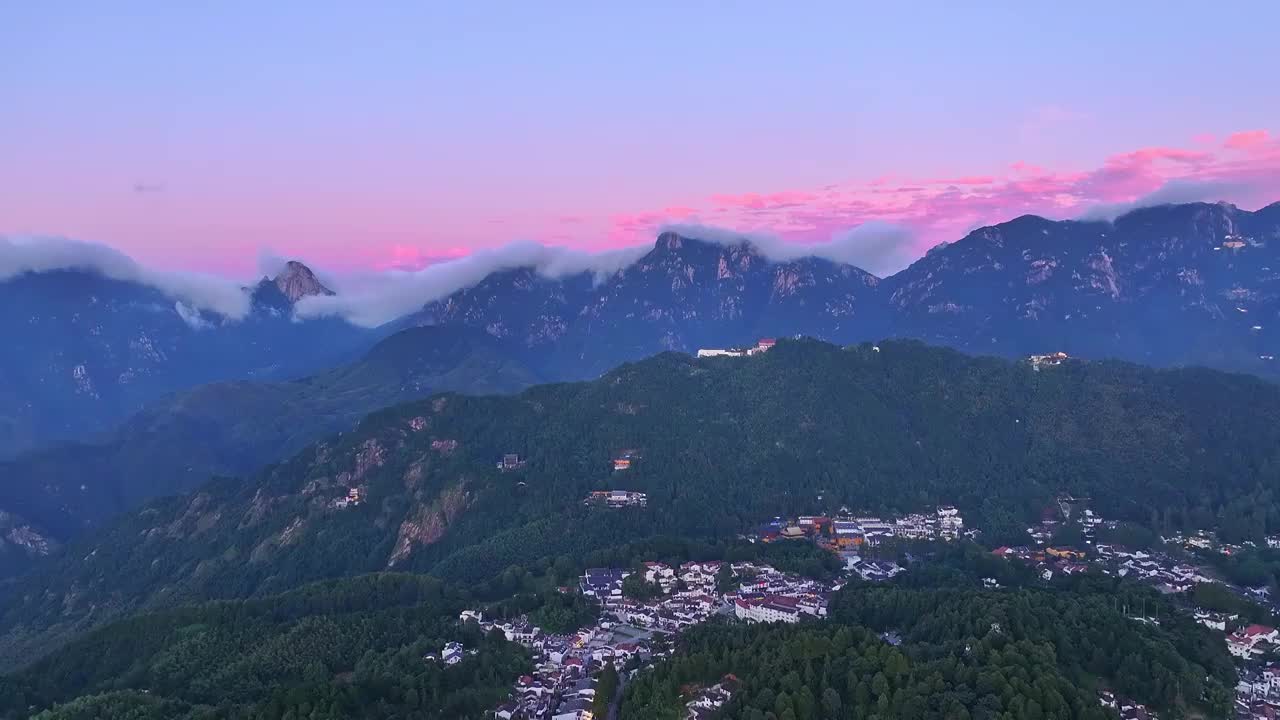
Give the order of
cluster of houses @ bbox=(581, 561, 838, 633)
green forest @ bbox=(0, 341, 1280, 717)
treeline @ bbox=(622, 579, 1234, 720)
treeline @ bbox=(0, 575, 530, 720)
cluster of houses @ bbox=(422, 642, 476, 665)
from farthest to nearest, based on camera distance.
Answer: green forest @ bbox=(0, 341, 1280, 717)
cluster of houses @ bbox=(581, 561, 838, 633)
cluster of houses @ bbox=(422, 642, 476, 665)
treeline @ bbox=(0, 575, 530, 720)
treeline @ bbox=(622, 579, 1234, 720)

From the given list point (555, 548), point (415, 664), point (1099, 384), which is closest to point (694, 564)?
point (555, 548)

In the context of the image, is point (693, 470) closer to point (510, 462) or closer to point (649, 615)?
point (510, 462)

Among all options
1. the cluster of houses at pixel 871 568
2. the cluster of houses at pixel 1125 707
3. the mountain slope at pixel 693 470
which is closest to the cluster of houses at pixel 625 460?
the mountain slope at pixel 693 470

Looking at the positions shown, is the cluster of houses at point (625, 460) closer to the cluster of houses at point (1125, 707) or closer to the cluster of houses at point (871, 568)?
the cluster of houses at point (871, 568)

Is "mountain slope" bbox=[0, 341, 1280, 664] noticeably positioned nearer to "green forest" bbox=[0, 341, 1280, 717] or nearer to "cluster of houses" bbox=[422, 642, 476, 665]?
"green forest" bbox=[0, 341, 1280, 717]

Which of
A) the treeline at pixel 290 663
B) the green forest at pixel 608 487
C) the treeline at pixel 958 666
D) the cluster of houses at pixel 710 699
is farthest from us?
the green forest at pixel 608 487

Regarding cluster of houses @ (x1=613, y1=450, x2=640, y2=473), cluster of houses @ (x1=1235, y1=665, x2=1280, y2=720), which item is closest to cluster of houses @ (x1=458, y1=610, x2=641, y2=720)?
cluster of houses @ (x1=1235, y1=665, x2=1280, y2=720)
